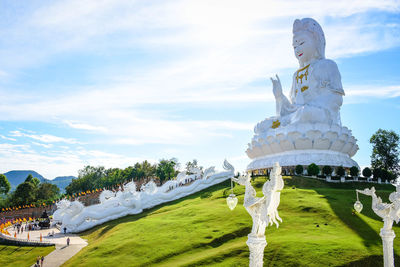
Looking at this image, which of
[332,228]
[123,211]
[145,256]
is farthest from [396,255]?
[123,211]

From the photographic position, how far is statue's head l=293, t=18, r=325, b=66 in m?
36.9

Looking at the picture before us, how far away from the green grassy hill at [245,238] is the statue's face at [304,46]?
18.0 metres

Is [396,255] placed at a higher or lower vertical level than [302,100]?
lower

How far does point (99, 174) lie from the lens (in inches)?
2862

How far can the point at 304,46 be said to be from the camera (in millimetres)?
36906

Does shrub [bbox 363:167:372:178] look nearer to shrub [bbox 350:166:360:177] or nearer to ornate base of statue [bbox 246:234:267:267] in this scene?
shrub [bbox 350:166:360:177]

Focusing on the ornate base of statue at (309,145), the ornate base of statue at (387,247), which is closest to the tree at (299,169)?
the ornate base of statue at (309,145)

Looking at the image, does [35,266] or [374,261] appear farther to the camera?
[35,266]

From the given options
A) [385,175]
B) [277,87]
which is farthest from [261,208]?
[277,87]

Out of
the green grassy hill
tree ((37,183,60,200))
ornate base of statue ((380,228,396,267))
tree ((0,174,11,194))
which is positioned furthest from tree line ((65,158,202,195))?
ornate base of statue ((380,228,396,267))

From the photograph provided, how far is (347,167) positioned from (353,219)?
18.2 metres

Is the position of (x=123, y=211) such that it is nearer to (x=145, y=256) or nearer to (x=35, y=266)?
(x=35, y=266)

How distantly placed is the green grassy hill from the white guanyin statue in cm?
1021

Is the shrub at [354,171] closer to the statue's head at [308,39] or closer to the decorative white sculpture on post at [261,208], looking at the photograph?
the statue's head at [308,39]
